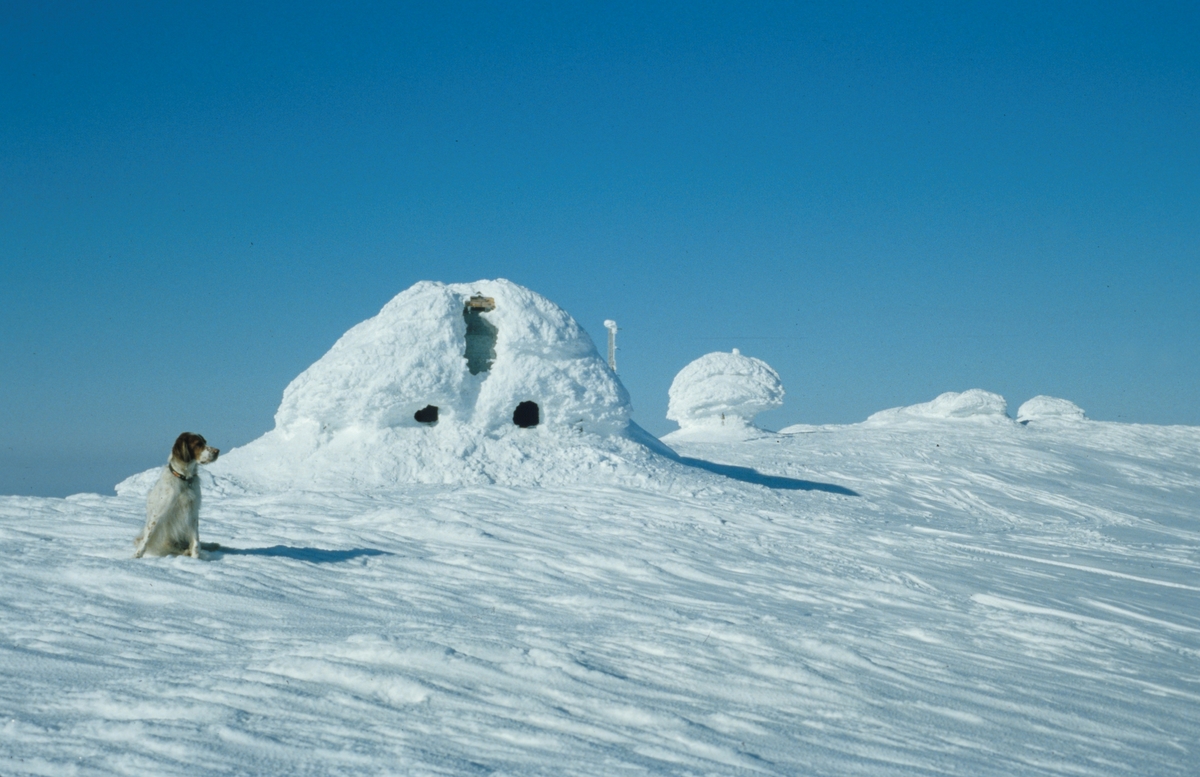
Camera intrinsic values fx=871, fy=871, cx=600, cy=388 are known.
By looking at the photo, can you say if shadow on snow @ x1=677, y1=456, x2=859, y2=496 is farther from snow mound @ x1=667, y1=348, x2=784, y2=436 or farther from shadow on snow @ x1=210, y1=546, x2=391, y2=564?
snow mound @ x1=667, y1=348, x2=784, y2=436

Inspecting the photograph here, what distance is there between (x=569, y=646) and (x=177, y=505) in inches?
136

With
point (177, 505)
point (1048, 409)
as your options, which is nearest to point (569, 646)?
point (177, 505)

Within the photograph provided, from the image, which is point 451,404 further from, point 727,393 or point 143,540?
point 727,393

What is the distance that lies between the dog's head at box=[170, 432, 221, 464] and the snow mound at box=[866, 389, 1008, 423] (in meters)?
31.4

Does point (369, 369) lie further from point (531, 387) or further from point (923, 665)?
point (923, 665)

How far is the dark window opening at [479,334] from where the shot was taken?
16719mm

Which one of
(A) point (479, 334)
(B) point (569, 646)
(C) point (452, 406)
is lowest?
(B) point (569, 646)

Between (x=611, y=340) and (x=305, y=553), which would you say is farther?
(x=611, y=340)

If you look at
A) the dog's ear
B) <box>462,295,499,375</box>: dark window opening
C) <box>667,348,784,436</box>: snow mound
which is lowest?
the dog's ear

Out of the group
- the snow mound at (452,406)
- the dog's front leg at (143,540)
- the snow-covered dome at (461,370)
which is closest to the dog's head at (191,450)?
the dog's front leg at (143,540)

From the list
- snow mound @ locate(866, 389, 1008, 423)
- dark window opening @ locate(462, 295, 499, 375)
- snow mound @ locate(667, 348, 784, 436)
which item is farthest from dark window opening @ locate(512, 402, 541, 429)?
snow mound @ locate(866, 389, 1008, 423)

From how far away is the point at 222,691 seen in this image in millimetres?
3764

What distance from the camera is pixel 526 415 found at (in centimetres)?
1694

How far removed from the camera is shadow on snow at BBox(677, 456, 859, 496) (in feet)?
57.8
